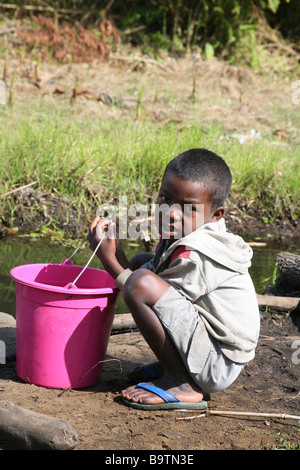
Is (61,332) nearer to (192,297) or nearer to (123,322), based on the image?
(192,297)

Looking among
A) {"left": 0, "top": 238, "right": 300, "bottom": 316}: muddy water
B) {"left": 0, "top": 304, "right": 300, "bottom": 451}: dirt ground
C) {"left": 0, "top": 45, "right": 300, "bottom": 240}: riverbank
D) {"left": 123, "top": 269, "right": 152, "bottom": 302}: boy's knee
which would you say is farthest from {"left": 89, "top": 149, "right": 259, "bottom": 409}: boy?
{"left": 0, "top": 45, "right": 300, "bottom": 240}: riverbank

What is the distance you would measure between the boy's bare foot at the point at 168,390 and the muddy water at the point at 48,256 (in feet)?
4.79

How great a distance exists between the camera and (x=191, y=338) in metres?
2.32

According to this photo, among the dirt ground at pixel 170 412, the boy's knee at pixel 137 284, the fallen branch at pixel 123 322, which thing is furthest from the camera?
the fallen branch at pixel 123 322

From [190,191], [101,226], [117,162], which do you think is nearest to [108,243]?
[101,226]

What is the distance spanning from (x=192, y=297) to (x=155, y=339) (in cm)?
22

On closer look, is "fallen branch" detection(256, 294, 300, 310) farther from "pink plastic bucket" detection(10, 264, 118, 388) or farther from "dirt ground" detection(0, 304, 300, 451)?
"pink plastic bucket" detection(10, 264, 118, 388)

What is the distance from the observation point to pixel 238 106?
805cm

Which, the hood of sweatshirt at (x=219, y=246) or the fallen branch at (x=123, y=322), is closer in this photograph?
the hood of sweatshirt at (x=219, y=246)

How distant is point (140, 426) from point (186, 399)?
0.87 feet

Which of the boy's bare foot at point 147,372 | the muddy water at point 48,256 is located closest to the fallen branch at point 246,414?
the boy's bare foot at point 147,372

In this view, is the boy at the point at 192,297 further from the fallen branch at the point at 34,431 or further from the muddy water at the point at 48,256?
the muddy water at the point at 48,256

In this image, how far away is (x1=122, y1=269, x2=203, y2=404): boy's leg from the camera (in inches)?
90.6

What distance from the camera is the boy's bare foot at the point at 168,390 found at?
2.37m
